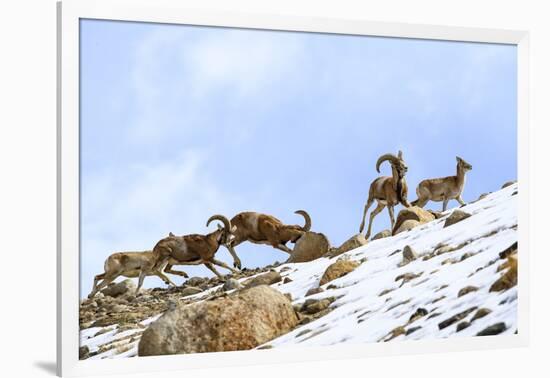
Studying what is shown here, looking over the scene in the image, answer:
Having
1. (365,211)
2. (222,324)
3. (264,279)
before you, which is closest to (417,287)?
(365,211)

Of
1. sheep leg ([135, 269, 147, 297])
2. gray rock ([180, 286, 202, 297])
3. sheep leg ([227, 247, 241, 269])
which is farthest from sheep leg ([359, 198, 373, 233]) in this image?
sheep leg ([135, 269, 147, 297])

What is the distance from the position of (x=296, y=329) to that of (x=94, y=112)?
7.64 feet

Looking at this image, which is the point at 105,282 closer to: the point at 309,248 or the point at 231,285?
the point at 231,285

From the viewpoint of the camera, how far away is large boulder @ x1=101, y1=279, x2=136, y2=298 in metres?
7.22

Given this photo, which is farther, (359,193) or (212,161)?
(359,193)

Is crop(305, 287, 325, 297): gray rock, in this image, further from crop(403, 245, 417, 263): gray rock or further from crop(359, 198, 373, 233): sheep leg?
crop(403, 245, 417, 263): gray rock

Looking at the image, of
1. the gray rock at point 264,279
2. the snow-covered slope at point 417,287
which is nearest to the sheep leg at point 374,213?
the snow-covered slope at point 417,287

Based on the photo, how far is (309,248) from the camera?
801cm

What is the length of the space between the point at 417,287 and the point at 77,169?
9.74 feet

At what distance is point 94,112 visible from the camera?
23.1 feet

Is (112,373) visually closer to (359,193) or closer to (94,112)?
(94,112)

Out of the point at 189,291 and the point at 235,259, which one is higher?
the point at 235,259

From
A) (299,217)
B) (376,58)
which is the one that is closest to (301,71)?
(376,58)

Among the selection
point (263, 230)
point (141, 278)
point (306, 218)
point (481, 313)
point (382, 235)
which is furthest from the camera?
point (382, 235)
